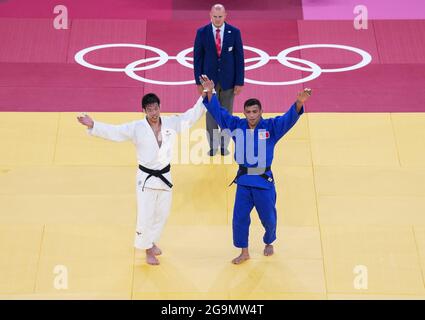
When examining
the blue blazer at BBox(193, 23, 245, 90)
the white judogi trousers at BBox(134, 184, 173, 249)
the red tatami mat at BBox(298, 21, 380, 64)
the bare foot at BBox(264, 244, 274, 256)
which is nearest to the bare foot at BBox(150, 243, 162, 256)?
the white judogi trousers at BBox(134, 184, 173, 249)

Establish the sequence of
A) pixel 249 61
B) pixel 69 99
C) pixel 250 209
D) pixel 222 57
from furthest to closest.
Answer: pixel 249 61, pixel 69 99, pixel 222 57, pixel 250 209

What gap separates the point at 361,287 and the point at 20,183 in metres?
3.74

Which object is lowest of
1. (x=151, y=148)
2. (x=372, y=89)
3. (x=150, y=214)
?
(x=150, y=214)

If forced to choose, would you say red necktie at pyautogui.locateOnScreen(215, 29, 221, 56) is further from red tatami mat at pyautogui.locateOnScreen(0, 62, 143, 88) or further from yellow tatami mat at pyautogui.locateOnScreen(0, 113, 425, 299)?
red tatami mat at pyautogui.locateOnScreen(0, 62, 143, 88)

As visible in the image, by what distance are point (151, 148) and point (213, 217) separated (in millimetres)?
1401

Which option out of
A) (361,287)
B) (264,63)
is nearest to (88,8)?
(264,63)

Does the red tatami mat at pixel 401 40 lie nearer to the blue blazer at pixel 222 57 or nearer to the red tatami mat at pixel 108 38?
the blue blazer at pixel 222 57

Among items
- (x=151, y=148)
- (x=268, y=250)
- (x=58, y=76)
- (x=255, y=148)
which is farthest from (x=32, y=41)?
(x=268, y=250)

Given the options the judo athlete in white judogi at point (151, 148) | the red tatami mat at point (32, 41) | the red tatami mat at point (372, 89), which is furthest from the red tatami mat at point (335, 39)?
the judo athlete in white judogi at point (151, 148)

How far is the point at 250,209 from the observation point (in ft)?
24.5

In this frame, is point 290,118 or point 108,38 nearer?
point 290,118

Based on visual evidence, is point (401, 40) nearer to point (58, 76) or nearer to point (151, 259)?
point (58, 76)

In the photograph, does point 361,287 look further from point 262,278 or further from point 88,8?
point 88,8

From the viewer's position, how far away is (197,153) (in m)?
9.25
